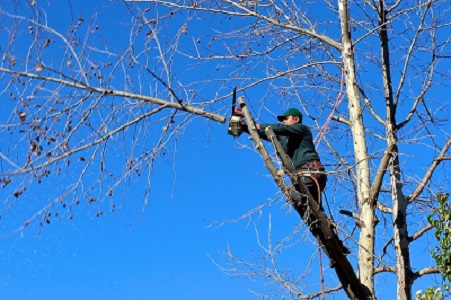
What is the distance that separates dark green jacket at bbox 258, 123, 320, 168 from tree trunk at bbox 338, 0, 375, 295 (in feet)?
2.09

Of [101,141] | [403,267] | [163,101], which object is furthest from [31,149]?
[403,267]

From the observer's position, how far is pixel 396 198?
25.5 ft

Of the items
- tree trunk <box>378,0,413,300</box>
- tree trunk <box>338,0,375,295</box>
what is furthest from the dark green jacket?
tree trunk <box>378,0,413,300</box>

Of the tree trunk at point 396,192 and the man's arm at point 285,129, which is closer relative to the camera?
the man's arm at point 285,129

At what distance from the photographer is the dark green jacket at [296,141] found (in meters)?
6.95

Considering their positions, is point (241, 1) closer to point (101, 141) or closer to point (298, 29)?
point (298, 29)

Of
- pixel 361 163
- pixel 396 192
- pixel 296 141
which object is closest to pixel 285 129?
pixel 296 141

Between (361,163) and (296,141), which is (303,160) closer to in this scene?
(296,141)

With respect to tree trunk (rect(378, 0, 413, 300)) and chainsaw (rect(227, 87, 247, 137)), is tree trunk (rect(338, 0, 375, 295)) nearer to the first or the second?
tree trunk (rect(378, 0, 413, 300))

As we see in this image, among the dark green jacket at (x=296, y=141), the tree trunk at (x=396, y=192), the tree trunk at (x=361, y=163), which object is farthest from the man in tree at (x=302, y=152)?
the tree trunk at (x=396, y=192)

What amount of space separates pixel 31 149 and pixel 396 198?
361 centimetres

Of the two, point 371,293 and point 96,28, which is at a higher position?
point 96,28

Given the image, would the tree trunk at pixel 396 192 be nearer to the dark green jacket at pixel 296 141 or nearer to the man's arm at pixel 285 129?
the dark green jacket at pixel 296 141

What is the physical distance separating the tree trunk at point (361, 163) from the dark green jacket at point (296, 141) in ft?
2.09
